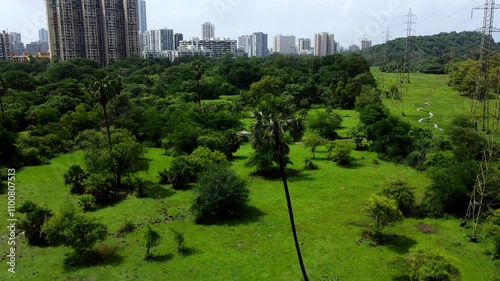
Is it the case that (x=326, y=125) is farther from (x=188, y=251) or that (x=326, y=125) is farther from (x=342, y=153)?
(x=188, y=251)

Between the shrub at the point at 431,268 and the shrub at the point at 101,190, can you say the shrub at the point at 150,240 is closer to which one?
the shrub at the point at 101,190

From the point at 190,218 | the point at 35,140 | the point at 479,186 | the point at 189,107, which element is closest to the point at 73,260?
the point at 190,218

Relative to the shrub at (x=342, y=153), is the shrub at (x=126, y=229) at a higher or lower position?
lower

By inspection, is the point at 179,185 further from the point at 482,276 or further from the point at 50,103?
the point at 50,103

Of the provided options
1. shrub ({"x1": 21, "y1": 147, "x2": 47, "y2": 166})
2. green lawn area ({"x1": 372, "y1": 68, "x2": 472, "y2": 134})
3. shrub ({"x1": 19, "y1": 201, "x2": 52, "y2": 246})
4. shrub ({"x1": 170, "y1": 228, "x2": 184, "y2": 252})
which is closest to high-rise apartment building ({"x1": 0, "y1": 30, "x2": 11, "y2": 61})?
shrub ({"x1": 21, "y1": 147, "x2": 47, "y2": 166})

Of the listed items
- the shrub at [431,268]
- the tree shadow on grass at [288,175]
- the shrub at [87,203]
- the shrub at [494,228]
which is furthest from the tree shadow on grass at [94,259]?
the shrub at [494,228]

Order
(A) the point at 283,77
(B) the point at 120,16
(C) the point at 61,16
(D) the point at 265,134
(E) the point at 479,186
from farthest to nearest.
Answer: (B) the point at 120,16, (C) the point at 61,16, (A) the point at 283,77, (E) the point at 479,186, (D) the point at 265,134
